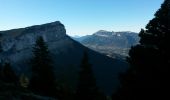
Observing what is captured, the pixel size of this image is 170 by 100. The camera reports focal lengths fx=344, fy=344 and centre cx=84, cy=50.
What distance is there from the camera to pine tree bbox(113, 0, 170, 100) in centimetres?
1964

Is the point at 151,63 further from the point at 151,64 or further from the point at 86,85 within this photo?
the point at 86,85

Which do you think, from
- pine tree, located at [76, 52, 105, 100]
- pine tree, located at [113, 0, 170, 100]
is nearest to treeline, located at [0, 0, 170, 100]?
pine tree, located at [113, 0, 170, 100]

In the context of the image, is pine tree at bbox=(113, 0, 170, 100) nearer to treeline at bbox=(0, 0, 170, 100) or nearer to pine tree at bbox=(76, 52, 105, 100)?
treeline at bbox=(0, 0, 170, 100)

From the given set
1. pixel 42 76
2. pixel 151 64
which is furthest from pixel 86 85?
pixel 151 64

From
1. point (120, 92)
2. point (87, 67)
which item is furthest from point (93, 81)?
point (120, 92)

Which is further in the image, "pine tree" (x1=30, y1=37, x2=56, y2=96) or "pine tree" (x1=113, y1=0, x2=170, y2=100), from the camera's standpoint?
"pine tree" (x1=30, y1=37, x2=56, y2=96)

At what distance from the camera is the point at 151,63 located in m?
19.9

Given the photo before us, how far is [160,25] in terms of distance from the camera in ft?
67.1

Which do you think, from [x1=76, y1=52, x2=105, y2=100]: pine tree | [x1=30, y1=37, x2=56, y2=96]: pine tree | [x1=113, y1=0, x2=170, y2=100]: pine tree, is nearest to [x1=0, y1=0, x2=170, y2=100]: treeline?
[x1=113, y1=0, x2=170, y2=100]: pine tree

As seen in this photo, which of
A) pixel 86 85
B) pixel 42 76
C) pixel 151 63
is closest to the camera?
pixel 151 63

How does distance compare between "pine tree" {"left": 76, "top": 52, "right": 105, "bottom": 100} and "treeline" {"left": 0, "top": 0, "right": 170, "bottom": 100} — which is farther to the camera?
"pine tree" {"left": 76, "top": 52, "right": 105, "bottom": 100}

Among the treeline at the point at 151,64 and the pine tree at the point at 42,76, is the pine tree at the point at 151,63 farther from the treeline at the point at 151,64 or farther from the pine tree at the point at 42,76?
the pine tree at the point at 42,76

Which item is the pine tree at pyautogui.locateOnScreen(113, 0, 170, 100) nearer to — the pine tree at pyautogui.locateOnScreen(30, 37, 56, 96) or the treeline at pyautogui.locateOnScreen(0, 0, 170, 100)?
the treeline at pyautogui.locateOnScreen(0, 0, 170, 100)

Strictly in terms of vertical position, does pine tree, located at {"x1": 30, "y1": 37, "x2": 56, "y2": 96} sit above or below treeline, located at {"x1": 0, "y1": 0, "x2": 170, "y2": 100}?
below
